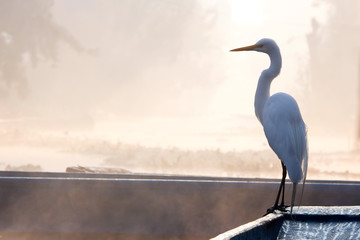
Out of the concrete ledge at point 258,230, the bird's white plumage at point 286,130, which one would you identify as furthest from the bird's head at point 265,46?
the concrete ledge at point 258,230

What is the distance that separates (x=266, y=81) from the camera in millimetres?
5168

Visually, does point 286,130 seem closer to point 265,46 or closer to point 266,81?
point 266,81

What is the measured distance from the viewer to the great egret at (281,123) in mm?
4418

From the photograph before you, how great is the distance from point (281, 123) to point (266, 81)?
0.65 m

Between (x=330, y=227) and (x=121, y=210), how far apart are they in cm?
331

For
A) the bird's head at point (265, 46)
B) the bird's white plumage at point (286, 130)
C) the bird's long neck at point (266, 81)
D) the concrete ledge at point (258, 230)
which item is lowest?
the concrete ledge at point (258, 230)

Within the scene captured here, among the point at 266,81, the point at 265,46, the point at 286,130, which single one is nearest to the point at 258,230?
the point at 286,130

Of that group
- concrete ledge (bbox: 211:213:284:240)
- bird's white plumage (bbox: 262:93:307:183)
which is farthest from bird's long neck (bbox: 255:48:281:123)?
concrete ledge (bbox: 211:213:284:240)

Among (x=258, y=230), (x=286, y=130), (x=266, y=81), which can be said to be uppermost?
(x=266, y=81)

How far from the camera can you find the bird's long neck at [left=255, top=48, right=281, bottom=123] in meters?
5.13

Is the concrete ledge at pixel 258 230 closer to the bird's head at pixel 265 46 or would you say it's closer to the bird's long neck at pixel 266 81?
the bird's long neck at pixel 266 81

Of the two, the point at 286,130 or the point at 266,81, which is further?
the point at 266,81

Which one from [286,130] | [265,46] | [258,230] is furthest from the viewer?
[265,46]

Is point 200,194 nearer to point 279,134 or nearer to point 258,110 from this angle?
point 258,110
